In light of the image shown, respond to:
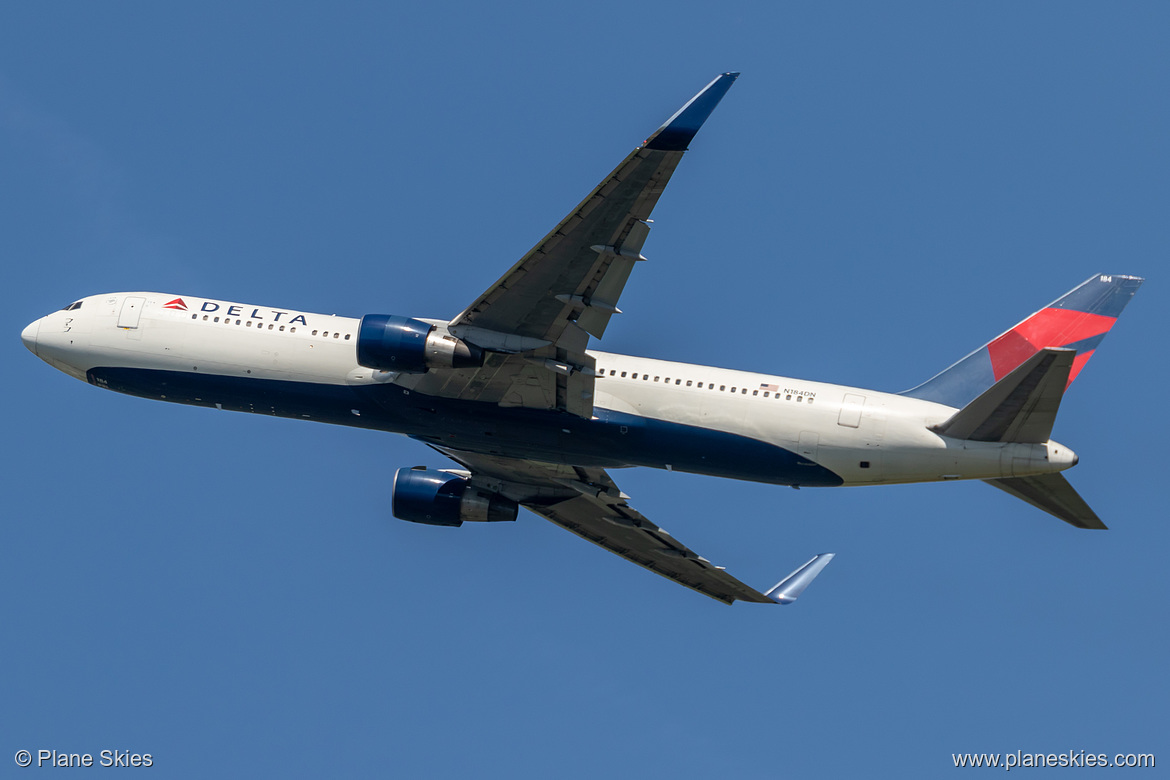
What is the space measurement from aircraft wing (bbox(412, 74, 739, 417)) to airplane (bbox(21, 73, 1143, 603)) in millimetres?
56

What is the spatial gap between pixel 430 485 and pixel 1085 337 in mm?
21480

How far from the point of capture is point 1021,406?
3494cm

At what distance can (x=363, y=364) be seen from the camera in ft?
121

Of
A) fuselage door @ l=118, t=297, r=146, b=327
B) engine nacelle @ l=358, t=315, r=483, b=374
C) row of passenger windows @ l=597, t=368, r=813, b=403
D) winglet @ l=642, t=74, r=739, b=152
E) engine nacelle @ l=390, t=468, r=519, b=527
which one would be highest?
winglet @ l=642, t=74, r=739, b=152

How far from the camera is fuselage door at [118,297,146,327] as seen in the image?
4162 cm

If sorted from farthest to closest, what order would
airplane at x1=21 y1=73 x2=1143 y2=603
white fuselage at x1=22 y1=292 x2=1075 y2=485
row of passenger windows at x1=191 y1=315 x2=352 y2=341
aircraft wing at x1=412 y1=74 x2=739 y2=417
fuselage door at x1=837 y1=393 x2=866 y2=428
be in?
row of passenger windows at x1=191 y1=315 x2=352 y2=341, fuselage door at x1=837 y1=393 x2=866 y2=428, white fuselage at x1=22 y1=292 x2=1075 y2=485, airplane at x1=21 y1=73 x2=1143 y2=603, aircraft wing at x1=412 y1=74 x2=739 y2=417

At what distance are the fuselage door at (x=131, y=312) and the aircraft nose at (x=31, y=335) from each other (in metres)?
3.37

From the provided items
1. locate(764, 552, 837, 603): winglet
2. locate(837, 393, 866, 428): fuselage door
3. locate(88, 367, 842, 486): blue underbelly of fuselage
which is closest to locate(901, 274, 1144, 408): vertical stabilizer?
locate(837, 393, 866, 428): fuselage door

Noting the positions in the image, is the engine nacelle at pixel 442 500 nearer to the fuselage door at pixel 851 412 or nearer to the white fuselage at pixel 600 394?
the white fuselage at pixel 600 394

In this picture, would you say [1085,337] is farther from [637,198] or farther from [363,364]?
[363,364]

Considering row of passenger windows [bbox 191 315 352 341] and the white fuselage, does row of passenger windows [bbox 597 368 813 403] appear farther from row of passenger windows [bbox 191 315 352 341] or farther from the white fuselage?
row of passenger windows [bbox 191 315 352 341]

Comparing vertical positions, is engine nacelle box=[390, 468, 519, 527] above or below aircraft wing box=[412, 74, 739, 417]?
below

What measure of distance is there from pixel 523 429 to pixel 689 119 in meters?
11.5

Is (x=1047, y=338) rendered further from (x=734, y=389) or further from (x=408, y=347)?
(x=408, y=347)
